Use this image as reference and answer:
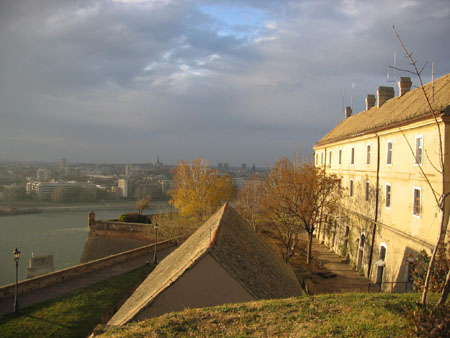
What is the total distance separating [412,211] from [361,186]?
22.2 ft

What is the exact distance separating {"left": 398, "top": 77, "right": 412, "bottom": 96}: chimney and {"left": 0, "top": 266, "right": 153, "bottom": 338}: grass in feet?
68.1

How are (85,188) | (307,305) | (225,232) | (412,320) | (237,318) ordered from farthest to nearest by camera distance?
(85,188)
(225,232)
(307,305)
(237,318)
(412,320)

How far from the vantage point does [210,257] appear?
7.52m

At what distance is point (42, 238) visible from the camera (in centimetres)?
4259

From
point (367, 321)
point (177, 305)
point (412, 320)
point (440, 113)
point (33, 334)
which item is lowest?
point (33, 334)

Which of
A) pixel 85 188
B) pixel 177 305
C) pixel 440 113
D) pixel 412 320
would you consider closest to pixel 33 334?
pixel 177 305

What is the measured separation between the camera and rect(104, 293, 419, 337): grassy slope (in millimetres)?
5586

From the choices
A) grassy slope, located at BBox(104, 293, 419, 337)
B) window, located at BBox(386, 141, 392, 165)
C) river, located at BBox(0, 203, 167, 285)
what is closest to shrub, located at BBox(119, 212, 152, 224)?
river, located at BBox(0, 203, 167, 285)

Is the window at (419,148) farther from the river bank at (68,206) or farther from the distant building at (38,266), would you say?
the river bank at (68,206)

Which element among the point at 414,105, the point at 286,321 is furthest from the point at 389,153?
the point at 286,321

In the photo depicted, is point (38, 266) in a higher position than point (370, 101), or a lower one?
lower

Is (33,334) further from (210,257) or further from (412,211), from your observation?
(412,211)

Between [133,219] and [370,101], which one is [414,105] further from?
[133,219]

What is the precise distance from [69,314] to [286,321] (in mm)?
11675
